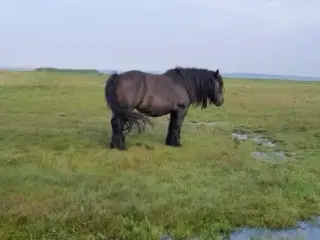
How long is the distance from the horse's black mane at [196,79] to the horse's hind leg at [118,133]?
2183 millimetres

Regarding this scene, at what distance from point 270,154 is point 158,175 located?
438cm

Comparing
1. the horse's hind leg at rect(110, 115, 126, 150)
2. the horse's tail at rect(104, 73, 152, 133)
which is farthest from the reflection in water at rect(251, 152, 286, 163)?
the horse's hind leg at rect(110, 115, 126, 150)

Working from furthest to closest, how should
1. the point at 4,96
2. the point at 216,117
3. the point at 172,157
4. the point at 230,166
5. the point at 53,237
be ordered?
1. the point at 4,96
2. the point at 216,117
3. the point at 172,157
4. the point at 230,166
5. the point at 53,237

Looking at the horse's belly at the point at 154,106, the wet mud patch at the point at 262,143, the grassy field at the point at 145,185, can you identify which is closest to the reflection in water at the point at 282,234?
the grassy field at the point at 145,185

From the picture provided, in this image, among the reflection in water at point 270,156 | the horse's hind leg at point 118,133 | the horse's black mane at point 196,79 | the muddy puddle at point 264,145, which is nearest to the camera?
the horse's hind leg at point 118,133

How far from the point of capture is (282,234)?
6215 millimetres

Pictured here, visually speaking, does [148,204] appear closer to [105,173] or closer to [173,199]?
[173,199]

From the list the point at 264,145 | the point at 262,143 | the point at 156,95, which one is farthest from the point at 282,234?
the point at 262,143

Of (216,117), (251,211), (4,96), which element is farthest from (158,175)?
(4,96)

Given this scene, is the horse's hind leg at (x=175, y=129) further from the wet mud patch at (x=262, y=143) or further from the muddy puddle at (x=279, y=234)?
the muddy puddle at (x=279, y=234)

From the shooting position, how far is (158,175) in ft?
29.4

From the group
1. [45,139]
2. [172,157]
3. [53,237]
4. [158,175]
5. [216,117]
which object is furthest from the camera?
[216,117]

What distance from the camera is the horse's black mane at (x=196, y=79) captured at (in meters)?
12.2

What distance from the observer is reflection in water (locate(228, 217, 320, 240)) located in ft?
19.6
